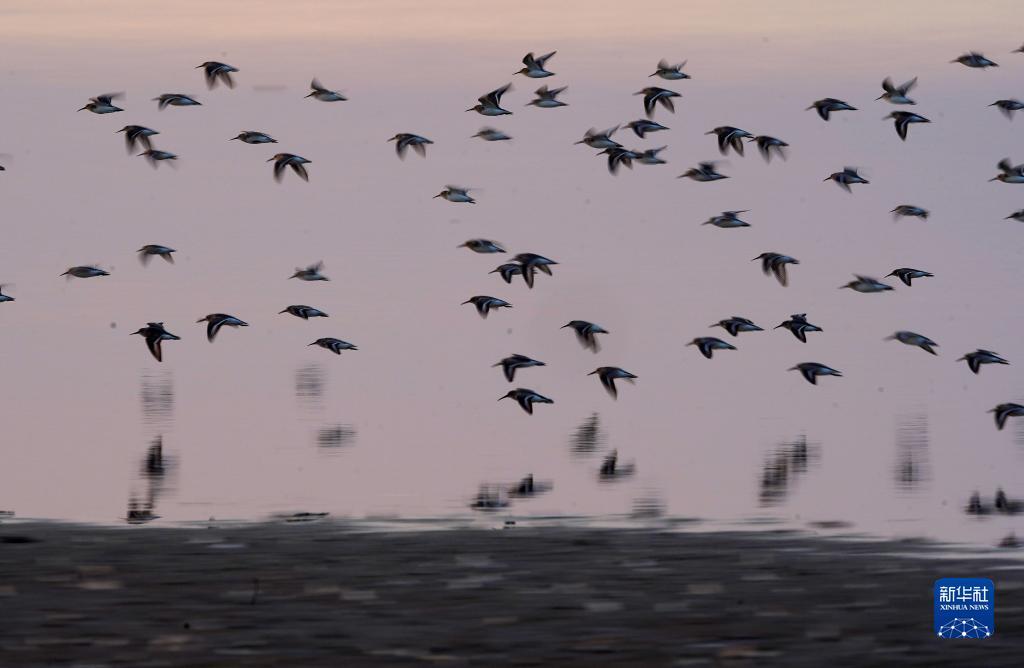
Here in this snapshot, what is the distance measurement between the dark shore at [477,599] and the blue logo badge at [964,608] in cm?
19

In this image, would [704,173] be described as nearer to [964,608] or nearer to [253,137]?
[253,137]

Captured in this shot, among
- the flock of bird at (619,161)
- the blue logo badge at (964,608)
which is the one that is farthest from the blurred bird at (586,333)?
the blue logo badge at (964,608)

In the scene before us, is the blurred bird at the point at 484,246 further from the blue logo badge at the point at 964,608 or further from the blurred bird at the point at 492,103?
the blue logo badge at the point at 964,608

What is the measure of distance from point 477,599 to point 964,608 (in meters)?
4.41

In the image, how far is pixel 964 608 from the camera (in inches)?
705

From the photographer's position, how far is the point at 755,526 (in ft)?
78.7

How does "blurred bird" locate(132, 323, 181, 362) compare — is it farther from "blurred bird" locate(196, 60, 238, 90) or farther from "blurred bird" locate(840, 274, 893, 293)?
"blurred bird" locate(840, 274, 893, 293)

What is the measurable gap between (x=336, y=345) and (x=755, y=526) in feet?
56.5

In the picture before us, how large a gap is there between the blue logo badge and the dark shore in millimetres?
187

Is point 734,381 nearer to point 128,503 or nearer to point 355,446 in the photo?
point 355,446

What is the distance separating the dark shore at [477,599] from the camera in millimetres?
17016

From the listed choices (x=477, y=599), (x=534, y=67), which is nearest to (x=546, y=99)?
(x=534, y=67)

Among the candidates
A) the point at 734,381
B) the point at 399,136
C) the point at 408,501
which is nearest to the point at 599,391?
the point at 734,381

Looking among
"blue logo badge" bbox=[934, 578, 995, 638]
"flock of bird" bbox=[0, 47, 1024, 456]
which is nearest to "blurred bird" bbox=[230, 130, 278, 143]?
"flock of bird" bbox=[0, 47, 1024, 456]
